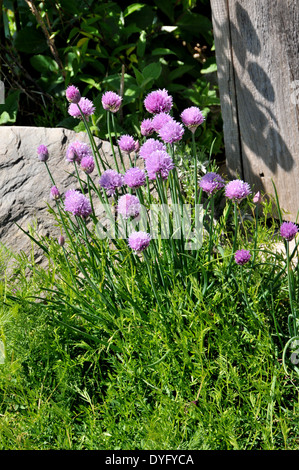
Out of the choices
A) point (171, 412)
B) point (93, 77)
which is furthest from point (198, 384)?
point (93, 77)

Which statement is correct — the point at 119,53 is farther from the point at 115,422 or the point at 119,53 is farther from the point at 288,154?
the point at 115,422

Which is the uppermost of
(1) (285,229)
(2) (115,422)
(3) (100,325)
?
(1) (285,229)

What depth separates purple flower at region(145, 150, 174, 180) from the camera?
1994 mm

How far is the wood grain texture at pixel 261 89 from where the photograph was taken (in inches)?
120

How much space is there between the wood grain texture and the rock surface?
803mm

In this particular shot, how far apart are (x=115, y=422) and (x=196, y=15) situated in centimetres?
296

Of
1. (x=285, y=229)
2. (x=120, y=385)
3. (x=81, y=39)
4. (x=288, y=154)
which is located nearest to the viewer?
(x=285, y=229)

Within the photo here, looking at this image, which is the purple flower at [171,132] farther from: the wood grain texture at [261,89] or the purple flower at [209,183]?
the wood grain texture at [261,89]

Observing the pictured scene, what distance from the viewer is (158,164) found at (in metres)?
1.99

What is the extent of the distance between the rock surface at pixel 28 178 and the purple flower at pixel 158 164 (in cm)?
121

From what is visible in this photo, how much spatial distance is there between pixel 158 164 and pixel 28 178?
1.56 metres

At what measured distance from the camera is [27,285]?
2.57 m

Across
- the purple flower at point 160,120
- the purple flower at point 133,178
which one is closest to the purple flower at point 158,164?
the purple flower at point 133,178

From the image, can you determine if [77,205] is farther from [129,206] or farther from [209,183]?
[209,183]
